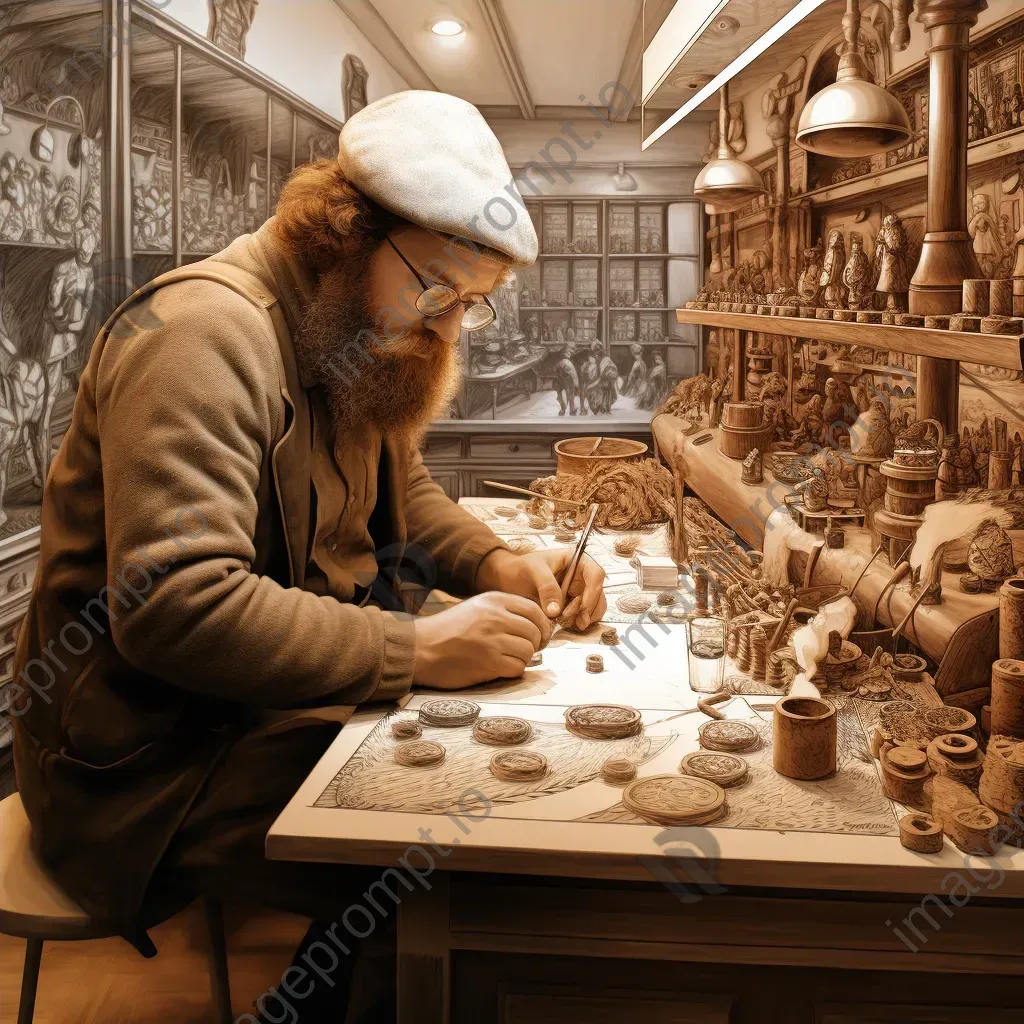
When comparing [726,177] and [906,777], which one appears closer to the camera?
[906,777]

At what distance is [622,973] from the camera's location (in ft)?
4.17

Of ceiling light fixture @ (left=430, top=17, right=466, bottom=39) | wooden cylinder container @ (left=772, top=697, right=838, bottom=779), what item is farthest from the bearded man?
ceiling light fixture @ (left=430, top=17, right=466, bottom=39)

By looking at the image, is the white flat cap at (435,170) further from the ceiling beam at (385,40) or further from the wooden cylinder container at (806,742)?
the ceiling beam at (385,40)

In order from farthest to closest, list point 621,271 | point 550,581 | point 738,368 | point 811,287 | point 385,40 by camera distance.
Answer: point 621,271 → point 385,40 → point 738,368 → point 811,287 → point 550,581

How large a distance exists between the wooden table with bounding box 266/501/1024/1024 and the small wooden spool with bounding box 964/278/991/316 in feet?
3.98

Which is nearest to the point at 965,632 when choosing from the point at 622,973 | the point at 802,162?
the point at 622,973

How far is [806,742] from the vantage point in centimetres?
138

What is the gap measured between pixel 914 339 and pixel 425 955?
1.63 meters

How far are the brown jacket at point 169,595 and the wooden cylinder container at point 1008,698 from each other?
2.88ft

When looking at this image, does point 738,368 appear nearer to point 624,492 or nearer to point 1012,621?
point 624,492

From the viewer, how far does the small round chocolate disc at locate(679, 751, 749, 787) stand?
4.52 ft

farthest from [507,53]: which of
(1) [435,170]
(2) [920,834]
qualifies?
(2) [920,834]

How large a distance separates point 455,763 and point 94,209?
7.03ft

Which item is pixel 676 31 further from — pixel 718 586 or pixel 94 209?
pixel 94 209
